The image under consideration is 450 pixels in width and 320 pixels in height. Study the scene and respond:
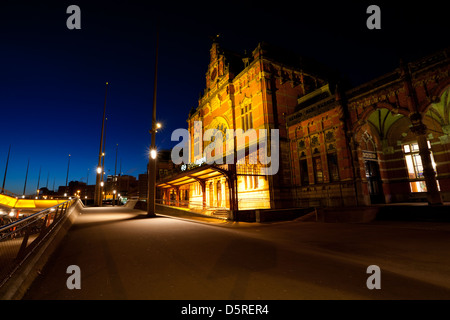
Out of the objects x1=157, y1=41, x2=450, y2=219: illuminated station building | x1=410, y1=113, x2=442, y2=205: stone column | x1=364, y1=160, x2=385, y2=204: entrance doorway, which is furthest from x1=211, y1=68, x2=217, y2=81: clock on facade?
x1=410, y1=113, x2=442, y2=205: stone column

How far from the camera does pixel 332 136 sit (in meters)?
18.6

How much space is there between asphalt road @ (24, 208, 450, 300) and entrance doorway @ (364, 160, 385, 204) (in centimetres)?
1274

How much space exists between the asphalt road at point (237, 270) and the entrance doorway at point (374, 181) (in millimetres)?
12742

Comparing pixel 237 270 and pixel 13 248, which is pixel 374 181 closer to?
pixel 237 270

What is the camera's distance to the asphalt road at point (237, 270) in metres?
3.50

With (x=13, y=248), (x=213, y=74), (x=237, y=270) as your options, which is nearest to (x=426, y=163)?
(x=237, y=270)

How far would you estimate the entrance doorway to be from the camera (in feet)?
62.6

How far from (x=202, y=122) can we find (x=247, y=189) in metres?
15.9

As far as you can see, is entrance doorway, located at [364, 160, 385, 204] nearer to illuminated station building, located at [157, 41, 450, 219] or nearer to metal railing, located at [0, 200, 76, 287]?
illuminated station building, located at [157, 41, 450, 219]

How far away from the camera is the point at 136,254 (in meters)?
5.73

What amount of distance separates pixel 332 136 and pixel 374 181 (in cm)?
586

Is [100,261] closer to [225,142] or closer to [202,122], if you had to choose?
[225,142]

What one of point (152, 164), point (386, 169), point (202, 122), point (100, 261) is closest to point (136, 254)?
point (100, 261)

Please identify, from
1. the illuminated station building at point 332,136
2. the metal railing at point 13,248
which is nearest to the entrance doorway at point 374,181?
the illuminated station building at point 332,136
